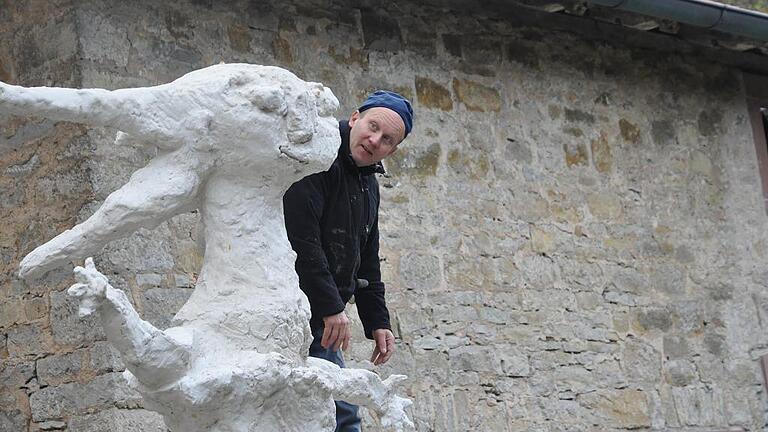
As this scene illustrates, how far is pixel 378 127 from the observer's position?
14.2ft

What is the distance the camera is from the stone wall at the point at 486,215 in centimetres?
595

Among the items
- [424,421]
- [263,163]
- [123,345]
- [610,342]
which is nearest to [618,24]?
[610,342]

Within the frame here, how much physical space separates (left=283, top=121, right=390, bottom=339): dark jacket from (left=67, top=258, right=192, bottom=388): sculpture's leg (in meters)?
0.82

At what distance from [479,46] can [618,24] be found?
0.91 metres

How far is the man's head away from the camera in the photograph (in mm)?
4336

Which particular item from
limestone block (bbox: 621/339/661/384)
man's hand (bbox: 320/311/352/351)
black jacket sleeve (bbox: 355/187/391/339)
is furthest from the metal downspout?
man's hand (bbox: 320/311/352/351)

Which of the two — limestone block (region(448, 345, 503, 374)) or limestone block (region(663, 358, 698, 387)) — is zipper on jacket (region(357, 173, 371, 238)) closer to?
limestone block (region(448, 345, 503, 374))

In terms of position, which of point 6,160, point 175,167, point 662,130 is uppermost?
point 662,130

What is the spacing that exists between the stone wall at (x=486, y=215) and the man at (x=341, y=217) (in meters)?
1.53

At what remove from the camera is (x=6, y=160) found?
6199mm

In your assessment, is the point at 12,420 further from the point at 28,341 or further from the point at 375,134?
the point at 375,134

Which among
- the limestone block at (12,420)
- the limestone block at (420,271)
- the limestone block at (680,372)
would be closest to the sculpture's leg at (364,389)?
the limestone block at (12,420)

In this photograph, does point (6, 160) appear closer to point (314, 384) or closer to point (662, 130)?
point (314, 384)

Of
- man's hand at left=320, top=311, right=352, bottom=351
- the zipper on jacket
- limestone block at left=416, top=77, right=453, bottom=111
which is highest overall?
limestone block at left=416, top=77, right=453, bottom=111
